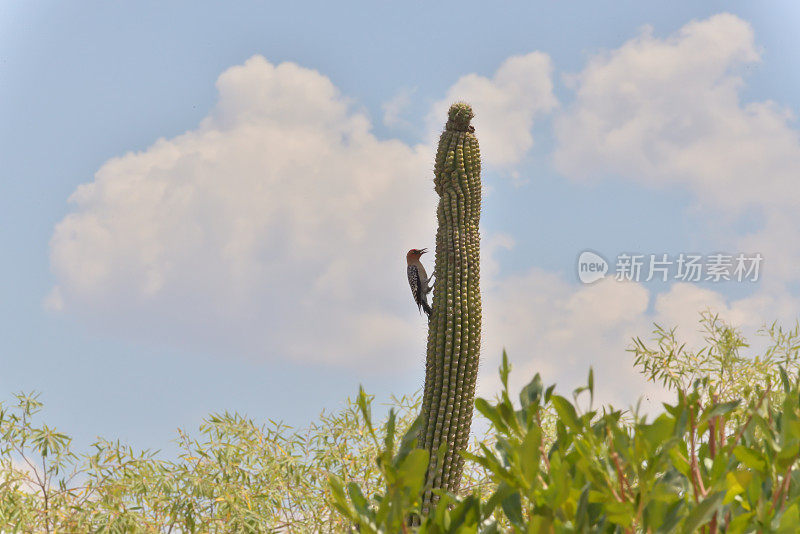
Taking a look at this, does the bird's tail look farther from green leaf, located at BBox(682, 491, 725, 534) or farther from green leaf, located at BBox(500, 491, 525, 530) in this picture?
green leaf, located at BBox(682, 491, 725, 534)

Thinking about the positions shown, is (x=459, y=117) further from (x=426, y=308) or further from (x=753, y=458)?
(x=753, y=458)

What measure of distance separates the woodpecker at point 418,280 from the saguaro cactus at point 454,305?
332 millimetres

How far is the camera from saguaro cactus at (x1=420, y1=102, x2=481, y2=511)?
539 cm

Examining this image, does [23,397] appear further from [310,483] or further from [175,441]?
[310,483]

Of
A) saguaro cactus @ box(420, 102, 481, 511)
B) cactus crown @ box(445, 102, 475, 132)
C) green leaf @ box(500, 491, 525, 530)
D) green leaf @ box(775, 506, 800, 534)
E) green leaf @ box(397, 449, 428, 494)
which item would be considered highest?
cactus crown @ box(445, 102, 475, 132)

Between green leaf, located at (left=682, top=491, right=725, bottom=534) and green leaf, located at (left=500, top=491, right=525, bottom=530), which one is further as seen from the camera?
green leaf, located at (left=500, top=491, right=525, bottom=530)

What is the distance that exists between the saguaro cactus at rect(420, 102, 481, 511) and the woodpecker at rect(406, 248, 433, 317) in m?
0.33

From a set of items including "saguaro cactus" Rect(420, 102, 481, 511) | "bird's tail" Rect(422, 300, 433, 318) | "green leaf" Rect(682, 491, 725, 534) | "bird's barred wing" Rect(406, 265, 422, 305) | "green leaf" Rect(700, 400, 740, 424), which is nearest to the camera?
"green leaf" Rect(682, 491, 725, 534)

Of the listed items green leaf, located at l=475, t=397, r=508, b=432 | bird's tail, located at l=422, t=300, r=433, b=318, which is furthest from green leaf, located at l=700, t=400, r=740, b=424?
bird's tail, located at l=422, t=300, r=433, b=318

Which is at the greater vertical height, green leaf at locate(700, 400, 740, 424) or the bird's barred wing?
the bird's barred wing

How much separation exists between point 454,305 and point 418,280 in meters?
0.66

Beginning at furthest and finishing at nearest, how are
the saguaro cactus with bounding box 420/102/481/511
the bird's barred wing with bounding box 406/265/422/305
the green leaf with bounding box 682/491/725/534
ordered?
the bird's barred wing with bounding box 406/265/422/305
the saguaro cactus with bounding box 420/102/481/511
the green leaf with bounding box 682/491/725/534

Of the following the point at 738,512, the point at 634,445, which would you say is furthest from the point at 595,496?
the point at 738,512

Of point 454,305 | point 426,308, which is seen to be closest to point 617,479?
point 454,305
